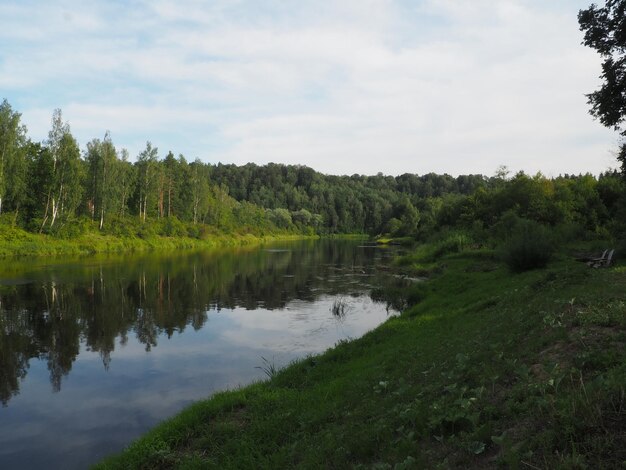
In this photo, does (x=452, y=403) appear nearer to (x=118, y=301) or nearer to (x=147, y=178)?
(x=118, y=301)

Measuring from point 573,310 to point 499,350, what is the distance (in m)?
2.46

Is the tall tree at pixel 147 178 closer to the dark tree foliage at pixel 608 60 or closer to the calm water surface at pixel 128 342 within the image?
the calm water surface at pixel 128 342

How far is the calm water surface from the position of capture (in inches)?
468

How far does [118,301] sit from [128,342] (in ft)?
31.2

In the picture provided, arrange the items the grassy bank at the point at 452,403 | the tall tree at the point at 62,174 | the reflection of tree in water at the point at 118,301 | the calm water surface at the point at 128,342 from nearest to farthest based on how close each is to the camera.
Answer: the grassy bank at the point at 452,403 < the calm water surface at the point at 128,342 < the reflection of tree in water at the point at 118,301 < the tall tree at the point at 62,174

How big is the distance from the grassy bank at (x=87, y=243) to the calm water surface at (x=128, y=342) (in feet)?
58.3

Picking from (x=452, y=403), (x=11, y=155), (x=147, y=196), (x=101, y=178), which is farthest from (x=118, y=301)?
(x=147, y=196)

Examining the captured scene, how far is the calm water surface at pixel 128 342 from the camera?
1188 centimetres

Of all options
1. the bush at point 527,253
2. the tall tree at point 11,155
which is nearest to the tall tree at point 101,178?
the tall tree at point 11,155

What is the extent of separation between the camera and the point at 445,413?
21.6 ft

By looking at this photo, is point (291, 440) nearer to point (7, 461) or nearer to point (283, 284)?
point (7, 461)

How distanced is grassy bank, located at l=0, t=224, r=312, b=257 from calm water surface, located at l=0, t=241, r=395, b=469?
17773 mm

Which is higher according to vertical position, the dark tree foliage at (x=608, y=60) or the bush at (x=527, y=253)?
the dark tree foliage at (x=608, y=60)

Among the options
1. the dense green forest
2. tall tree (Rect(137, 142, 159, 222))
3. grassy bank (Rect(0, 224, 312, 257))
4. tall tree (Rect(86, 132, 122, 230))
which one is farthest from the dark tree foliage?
tall tree (Rect(137, 142, 159, 222))
